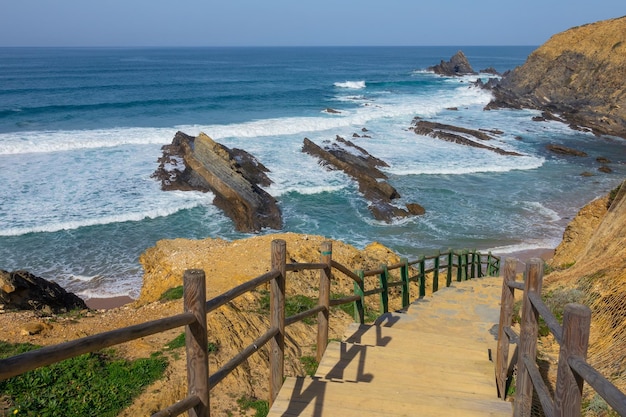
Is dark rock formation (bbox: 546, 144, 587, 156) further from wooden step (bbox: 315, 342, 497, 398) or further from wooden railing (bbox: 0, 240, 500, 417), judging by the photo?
wooden railing (bbox: 0, 240, 500, 417)

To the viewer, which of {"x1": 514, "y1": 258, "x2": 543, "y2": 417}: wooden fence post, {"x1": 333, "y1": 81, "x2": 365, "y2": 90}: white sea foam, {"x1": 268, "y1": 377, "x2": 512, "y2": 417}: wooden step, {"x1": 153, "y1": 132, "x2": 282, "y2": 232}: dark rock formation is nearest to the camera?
{"x1": 514, "y1": 258, "x2": 543, "y2": 417}: wooden fence post

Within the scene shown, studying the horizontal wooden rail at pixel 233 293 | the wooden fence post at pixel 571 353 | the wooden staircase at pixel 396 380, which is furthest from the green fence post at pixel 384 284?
the wooden fence post at pixel 571 353

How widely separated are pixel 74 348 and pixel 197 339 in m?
0.91

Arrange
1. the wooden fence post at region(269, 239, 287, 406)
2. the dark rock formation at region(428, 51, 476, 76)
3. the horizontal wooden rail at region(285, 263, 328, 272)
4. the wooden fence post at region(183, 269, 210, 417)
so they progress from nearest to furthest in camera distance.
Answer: the wooden fence post at region(183, 269, 210, 417)
the wooden fence post at region(269, 239, 287, 406)
the horizontal wooden rail at region(285, 263, 328, 272)
the dark rock formation at region(428, 51, 476, 76)

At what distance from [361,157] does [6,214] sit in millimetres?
17774

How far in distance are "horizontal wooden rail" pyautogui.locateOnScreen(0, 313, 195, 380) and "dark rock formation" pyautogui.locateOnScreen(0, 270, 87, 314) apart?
22.3ft

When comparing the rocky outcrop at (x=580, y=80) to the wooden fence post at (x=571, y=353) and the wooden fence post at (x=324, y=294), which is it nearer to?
the wooden fence post at (x=324, y=294)

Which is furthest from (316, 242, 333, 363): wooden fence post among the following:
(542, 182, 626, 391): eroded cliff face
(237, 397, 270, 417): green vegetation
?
(542, 182, 626, 391): eroded cliff face

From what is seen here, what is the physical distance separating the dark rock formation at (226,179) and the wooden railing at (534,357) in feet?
49.4

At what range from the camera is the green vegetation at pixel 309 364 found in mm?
7163

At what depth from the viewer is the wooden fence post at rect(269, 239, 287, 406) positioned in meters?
4.50

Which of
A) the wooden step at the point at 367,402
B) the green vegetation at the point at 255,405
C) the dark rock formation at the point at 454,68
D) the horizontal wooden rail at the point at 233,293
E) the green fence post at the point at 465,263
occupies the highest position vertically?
the dark rock formation at the point at 454,68

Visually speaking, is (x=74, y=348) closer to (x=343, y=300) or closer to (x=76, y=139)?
(x=343, y=300)

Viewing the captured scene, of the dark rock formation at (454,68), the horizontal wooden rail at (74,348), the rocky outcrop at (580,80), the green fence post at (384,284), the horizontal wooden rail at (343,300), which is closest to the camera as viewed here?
the horizontal wooden rail at (74,348)
